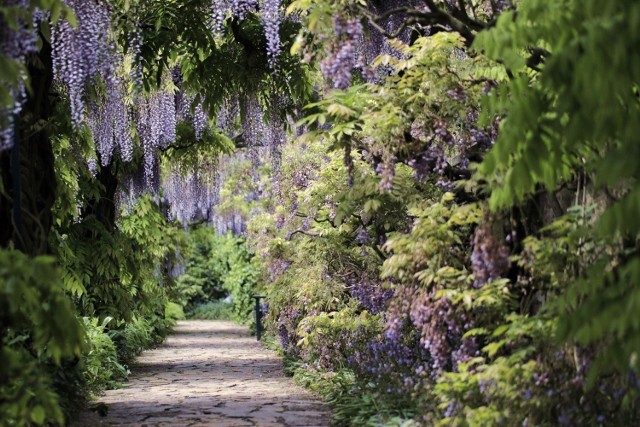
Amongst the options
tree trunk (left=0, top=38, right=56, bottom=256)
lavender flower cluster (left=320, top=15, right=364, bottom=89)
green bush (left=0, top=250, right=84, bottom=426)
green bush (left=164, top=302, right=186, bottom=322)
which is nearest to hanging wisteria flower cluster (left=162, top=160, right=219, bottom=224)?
green bush (left=164, top=302, right=186, bottom=322)

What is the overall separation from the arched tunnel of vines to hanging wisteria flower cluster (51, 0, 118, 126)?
0.08 feet

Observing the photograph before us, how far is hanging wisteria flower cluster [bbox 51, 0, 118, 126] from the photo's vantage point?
23.0 feet

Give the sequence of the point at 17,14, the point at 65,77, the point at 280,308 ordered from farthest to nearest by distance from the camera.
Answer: the point at 280,308 → the point at 65,77 → the point at 17,14

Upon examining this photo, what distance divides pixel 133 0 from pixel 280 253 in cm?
610

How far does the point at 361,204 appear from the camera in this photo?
8.45 m

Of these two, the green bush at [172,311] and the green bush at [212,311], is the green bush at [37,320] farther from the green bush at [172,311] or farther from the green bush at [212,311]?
the green bush at [212,311]

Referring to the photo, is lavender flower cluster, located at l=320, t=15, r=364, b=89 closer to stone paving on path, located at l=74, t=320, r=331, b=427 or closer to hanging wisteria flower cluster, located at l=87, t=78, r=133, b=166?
stone paving on path, located at l=74, t=320, r=331, b=427

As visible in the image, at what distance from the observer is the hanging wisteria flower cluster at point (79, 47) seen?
7.01 m

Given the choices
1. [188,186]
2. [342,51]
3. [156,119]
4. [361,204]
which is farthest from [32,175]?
[188,186]

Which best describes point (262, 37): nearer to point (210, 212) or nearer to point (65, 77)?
point (65, 77)

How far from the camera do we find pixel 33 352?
21.7 feet

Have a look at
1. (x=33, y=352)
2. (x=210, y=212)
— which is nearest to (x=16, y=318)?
(x=33, y=352)

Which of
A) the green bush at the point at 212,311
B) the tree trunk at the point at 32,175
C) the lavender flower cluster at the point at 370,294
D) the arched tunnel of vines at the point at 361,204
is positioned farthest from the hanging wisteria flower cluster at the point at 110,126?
the green bush at the point at 212,311

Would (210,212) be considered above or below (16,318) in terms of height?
above
